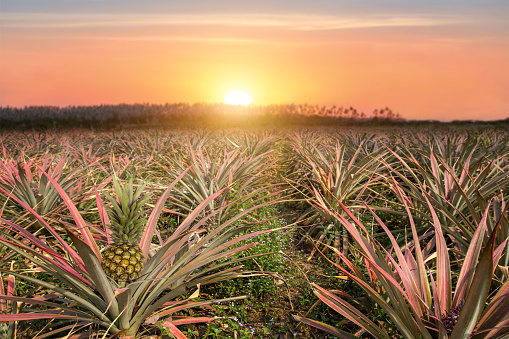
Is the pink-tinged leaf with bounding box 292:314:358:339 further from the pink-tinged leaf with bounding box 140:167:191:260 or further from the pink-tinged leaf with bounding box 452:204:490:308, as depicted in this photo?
the pink-tinged leaf with bounding box 140:167:191:260

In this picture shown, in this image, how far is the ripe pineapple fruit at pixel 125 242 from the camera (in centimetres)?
144

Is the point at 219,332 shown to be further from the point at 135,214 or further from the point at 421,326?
the point at 421,326

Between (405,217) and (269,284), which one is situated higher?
(405,217)

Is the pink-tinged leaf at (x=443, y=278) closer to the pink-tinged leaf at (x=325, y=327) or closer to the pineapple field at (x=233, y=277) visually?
the pineapple field at (x=233, y=277)

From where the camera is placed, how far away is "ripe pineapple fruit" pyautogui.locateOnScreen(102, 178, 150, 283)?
1438 millimetres

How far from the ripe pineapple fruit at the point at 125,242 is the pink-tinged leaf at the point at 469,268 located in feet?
4.75

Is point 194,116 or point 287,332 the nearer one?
point 287,332

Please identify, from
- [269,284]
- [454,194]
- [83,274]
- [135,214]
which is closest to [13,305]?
[83,274]

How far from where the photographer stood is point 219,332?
207cm

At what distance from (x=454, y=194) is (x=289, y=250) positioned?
5.28 feet

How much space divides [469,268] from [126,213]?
5.22 feet

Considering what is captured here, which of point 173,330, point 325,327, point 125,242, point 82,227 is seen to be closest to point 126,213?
point 125,242

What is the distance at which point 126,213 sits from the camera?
1.42 meters

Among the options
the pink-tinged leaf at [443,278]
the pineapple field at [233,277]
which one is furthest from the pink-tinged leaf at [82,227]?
the pink-tinged leaf at [443,278]
